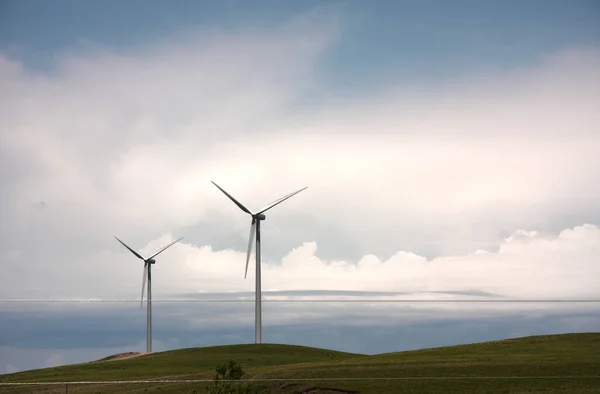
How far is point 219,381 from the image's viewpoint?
225 ft

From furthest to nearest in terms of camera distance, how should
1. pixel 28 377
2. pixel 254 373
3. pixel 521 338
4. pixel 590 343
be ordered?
1. pixel 28 377
2. pixel 521 338
3. pixel 590 343
4. pixel 254 373

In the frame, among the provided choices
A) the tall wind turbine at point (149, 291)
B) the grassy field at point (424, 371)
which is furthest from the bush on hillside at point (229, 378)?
the tall wind turbine at point (149, 291)

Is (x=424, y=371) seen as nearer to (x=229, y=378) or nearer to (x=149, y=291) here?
(x=229, y=378)

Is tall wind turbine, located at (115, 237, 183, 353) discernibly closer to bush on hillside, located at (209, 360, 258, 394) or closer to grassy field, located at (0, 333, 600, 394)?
grassy field, located at (0, 333, 600, 394)

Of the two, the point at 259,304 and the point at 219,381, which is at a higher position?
the point at 259,304

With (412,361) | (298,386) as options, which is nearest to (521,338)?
(412,361)

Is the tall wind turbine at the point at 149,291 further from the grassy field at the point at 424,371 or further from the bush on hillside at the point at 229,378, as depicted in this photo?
the bush on hillside at the point at 229,378

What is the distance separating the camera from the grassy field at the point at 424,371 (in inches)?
2677

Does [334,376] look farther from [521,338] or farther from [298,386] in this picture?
[521,338]

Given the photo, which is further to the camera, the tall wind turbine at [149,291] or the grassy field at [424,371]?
the tall wind turbine at [149,291]

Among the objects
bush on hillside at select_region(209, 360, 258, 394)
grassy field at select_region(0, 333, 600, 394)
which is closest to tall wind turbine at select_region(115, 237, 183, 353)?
grassy field at select_region(0, 333, 600, 394)

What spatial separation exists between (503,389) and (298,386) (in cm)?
1831

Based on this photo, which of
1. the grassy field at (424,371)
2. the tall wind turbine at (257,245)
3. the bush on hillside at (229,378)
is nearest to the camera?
the bush on hillside at (229,378)

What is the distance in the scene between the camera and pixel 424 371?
7569 cm
